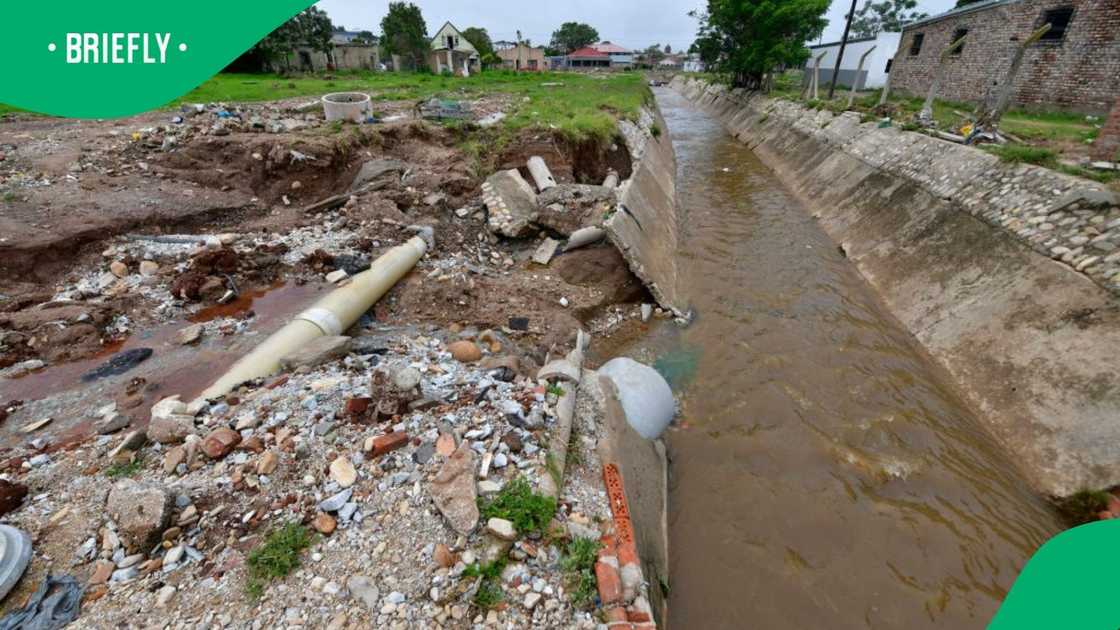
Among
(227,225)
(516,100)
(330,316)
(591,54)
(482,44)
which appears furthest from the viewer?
(591,54)

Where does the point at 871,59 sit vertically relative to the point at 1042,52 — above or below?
above

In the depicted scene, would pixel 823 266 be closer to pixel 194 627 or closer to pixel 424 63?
pixel 194 627

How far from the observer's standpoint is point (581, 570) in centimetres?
291

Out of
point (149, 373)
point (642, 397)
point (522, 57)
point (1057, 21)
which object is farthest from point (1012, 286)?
point (522, 57)

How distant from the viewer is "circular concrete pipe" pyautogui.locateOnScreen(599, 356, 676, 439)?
4785mm

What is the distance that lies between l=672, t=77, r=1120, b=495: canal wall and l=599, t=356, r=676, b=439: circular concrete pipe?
3.96 meters

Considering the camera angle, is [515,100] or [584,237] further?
[515,100]

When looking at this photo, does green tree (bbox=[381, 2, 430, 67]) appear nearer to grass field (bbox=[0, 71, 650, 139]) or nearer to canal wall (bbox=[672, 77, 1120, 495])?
grass field (bbox=[0, 71, 650, 139])

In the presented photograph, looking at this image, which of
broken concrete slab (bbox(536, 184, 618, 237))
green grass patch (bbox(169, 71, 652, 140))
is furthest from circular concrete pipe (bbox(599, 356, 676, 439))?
green grass patch (bbox(169, 71, 652, 140))

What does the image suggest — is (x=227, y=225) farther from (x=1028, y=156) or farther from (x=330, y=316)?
(x=1028, y=156)

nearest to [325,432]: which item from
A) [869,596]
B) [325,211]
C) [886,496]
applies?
[869,596]

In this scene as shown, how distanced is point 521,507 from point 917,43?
2685 centimetres

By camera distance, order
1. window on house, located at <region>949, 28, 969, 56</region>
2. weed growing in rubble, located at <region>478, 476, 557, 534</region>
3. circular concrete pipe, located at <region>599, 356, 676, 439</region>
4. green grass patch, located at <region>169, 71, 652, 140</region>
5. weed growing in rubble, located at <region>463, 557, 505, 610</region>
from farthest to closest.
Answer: window on house, located at <region>949, 28, 969, 56</region> < green grass patch, located at <region>169, 71, 652, 140</region> < circular concrete pipe, located at <region>599, 356, 676, 439</region> < weed growing in rubble, located at <region>478, 476, 557, 534</region> < weed growing in rubble, located at <region>463, 557, 505, 610</region>

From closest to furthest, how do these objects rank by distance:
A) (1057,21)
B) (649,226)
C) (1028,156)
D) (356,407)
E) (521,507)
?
(521,507), (356,407), (1028,156), (649,226), (1057,21)
